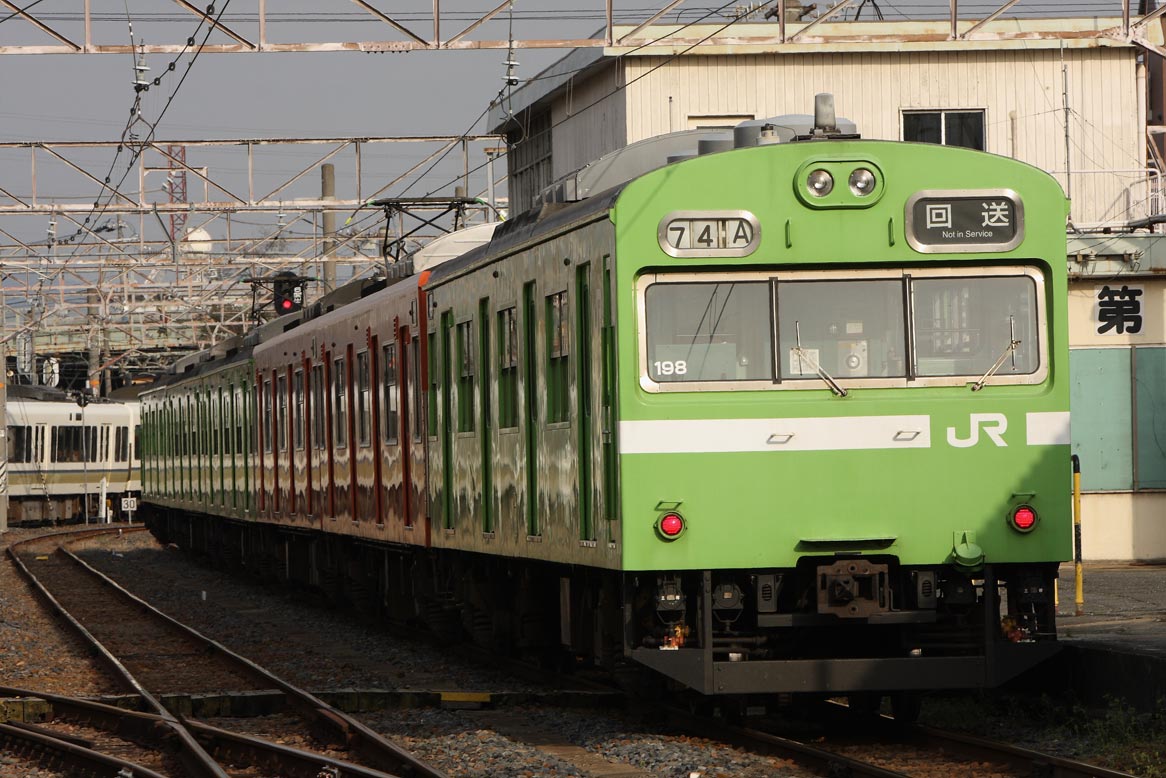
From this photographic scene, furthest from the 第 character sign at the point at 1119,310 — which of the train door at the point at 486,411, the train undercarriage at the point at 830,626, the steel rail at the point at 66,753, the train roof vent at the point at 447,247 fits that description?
the steel rail at the point at 66,753

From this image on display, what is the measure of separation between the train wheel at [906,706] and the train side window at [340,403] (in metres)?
8.64

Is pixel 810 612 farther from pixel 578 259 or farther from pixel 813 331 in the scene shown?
pixel 578 259

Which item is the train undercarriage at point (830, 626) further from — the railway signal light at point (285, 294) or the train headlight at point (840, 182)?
the railway signal light at point (285, 294)

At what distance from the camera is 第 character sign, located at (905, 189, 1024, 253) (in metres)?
9.49

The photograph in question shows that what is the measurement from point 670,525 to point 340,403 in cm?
932

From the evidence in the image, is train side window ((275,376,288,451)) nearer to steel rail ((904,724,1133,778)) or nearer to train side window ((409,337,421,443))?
train side window ((409,337,421,443))

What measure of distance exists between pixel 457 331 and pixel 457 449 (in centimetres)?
82

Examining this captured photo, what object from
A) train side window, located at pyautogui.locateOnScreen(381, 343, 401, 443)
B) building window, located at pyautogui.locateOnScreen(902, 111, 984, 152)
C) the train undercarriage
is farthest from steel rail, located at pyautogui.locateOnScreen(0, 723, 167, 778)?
building window, located at pyautogui.locateOnScreen(902, 111, 984, 152)

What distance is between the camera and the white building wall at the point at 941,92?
24438mm

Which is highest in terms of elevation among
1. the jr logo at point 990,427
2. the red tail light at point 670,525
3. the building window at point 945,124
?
the building window at point 945,124

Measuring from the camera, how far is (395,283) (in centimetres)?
1602

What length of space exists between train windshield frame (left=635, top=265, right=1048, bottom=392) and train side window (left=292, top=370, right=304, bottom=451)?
1144cm

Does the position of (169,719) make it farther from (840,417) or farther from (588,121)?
(588,121)

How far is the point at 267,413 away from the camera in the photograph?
22.8 meters
